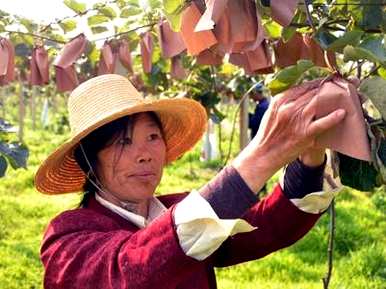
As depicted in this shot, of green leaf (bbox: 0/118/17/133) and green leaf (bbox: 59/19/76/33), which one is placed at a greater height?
green leaf (bbox: 59/19/76/33)

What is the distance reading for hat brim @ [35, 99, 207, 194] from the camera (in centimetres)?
137

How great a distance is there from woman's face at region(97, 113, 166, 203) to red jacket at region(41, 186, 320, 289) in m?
0.06

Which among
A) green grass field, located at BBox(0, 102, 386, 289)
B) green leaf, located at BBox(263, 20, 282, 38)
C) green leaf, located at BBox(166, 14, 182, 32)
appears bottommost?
green grass field, located at BBox(0, 102, 386, 289)

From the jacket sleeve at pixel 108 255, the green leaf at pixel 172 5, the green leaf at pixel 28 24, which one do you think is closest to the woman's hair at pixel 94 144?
the jacket sleeve at pixel 108 255

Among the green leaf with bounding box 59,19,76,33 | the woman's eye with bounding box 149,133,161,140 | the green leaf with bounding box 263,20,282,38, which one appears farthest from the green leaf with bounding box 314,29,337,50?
the green leaf with bounding box 59,19,76,33

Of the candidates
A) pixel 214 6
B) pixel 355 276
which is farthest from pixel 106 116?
pixel 355 276

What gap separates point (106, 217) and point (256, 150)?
1.45 feet

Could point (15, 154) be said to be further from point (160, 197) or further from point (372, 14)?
point (372, 14)

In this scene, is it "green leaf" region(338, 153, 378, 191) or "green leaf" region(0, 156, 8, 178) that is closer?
"green leaf" region(338, 153, 378, 191)

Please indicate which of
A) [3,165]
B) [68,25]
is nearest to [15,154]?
[3,165]

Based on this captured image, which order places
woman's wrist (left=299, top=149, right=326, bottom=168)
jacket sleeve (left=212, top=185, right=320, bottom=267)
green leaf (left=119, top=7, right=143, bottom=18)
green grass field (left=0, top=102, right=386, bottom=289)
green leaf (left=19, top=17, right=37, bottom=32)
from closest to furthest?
woman's wrist (left=299, top=149, right=326, bottom=168)
jacket sleeve (left=212, top=185, right=320, bottom=267)
green leaf (left=119, top=7, right=143, bottom=18)
green leaf (left=19, top=17, right=37, bottom=32)
green grass field (left=0, top=102, right=386, bottom=289)

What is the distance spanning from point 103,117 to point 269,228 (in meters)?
0.38

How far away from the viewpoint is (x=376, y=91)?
32.6 inches

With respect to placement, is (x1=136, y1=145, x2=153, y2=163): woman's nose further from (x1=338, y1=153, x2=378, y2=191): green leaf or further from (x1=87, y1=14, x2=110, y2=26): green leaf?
(x1=87, y1=14, x2=110, y2=26): green leaf
